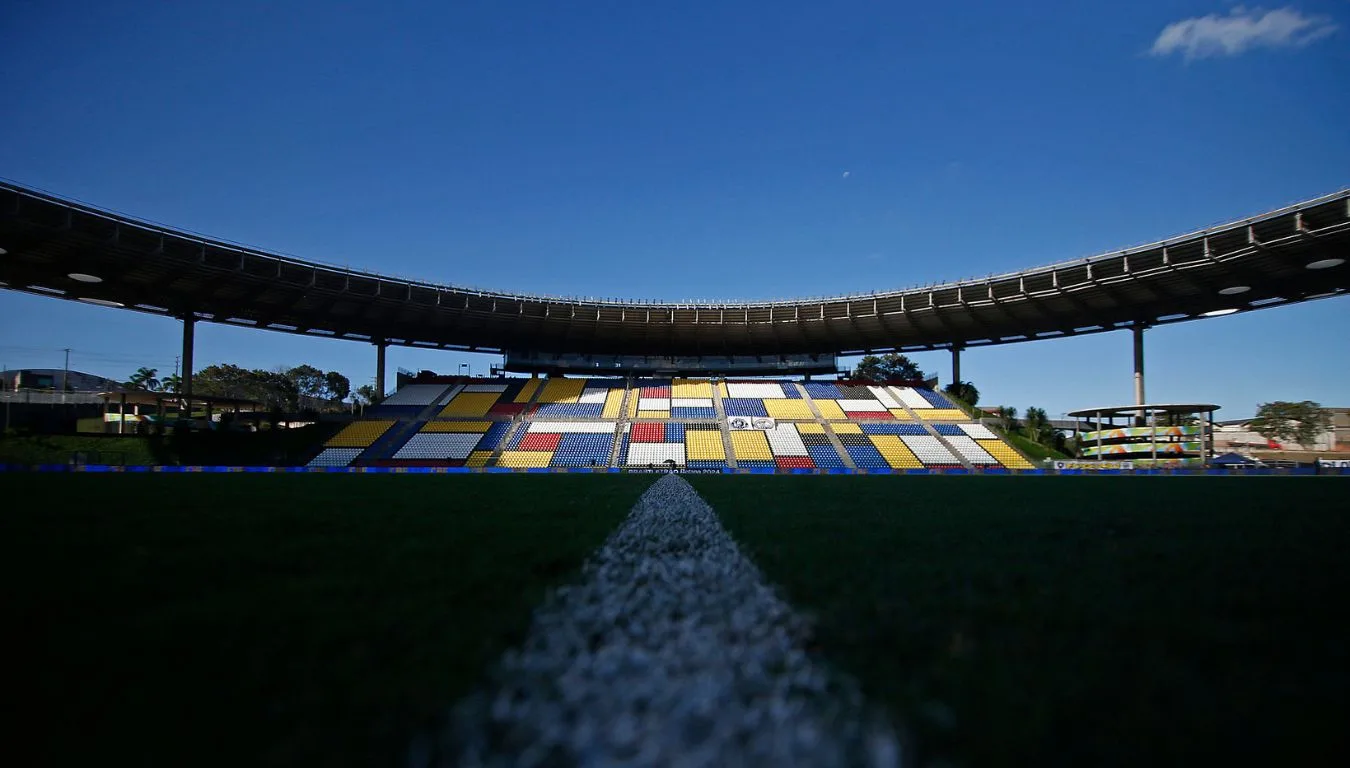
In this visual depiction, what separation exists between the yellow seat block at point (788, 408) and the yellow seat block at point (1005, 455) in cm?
913

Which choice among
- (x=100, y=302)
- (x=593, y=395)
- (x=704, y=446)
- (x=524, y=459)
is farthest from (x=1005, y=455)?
(x=100, y=302)

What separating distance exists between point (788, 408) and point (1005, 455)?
38.2ft

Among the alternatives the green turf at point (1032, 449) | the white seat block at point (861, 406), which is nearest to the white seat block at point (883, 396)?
the white seat block at point (861, 406)

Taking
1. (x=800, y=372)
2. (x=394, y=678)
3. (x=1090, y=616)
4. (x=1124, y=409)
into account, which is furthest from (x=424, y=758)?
(x=800, y=372)

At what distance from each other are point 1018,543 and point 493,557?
3.58 m

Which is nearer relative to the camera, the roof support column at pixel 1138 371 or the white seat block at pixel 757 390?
the roof support column at pixel 1138 371

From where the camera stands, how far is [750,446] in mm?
31859

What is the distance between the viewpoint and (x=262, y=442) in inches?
1158

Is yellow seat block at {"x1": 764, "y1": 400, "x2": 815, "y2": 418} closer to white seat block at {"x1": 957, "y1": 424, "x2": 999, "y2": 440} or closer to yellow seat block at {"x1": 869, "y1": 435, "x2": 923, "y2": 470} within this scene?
yellow seat block at {"x1": 869, "y1": 435, "x2": 923, "y2": 470}

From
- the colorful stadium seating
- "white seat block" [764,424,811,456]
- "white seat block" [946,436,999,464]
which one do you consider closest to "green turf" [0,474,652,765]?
the colorful stadium seating

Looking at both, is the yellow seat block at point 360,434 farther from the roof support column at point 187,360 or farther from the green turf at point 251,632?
the green turf at point 251,632

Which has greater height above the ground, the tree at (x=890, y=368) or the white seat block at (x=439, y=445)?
the tree at (x=890, y=368)

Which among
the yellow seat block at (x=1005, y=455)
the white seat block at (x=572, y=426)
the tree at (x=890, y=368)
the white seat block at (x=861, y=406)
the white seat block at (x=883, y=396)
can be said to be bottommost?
the yellow seat block at (x=1005, y=455)

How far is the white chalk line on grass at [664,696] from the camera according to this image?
1200mm
